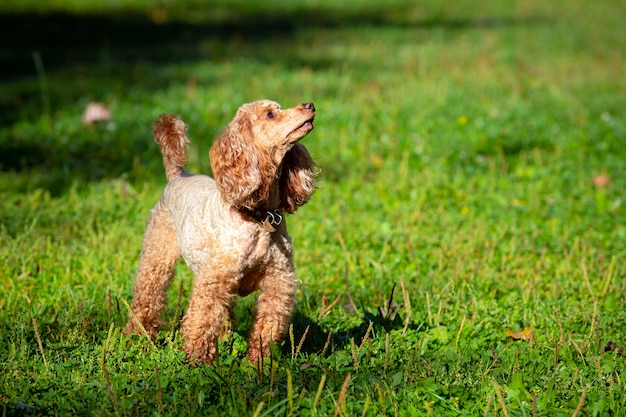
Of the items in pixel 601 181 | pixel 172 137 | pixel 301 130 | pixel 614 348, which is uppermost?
pixel 301 130

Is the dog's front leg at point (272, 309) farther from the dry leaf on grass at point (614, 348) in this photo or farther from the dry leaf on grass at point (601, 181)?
the dry leaf on grass at point (601, 181)

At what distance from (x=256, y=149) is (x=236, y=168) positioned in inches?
5.8

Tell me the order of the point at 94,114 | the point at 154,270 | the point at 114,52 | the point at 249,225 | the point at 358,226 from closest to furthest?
the point at 249,225 → the point at 154,270 → the point at 358,226 → the point at 94,114 → the point at 114,52

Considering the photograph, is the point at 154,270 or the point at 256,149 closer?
the point at 256,149

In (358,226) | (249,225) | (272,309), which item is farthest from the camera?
(358,226)

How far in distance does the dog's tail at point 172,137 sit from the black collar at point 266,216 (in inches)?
34.7

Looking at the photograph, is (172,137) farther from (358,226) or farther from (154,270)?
(358,226)

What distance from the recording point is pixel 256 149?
3.96 metres

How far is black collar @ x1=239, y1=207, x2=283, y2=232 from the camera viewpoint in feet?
13.3

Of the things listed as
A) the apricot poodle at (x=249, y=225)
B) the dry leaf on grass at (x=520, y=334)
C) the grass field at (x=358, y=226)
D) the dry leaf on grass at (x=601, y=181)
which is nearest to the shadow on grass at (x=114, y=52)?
the grass field at (x=358, y=226)

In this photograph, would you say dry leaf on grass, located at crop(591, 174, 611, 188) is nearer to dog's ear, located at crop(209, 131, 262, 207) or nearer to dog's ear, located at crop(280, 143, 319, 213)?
dog's ear, located at crop(280, 143, 319, 213)

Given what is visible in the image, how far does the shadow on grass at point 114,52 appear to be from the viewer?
806 cm

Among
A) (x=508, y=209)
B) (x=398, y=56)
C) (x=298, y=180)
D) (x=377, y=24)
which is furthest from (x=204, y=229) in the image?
(x=377, y=24)

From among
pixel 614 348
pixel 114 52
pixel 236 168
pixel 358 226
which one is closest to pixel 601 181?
pixel 358 226
